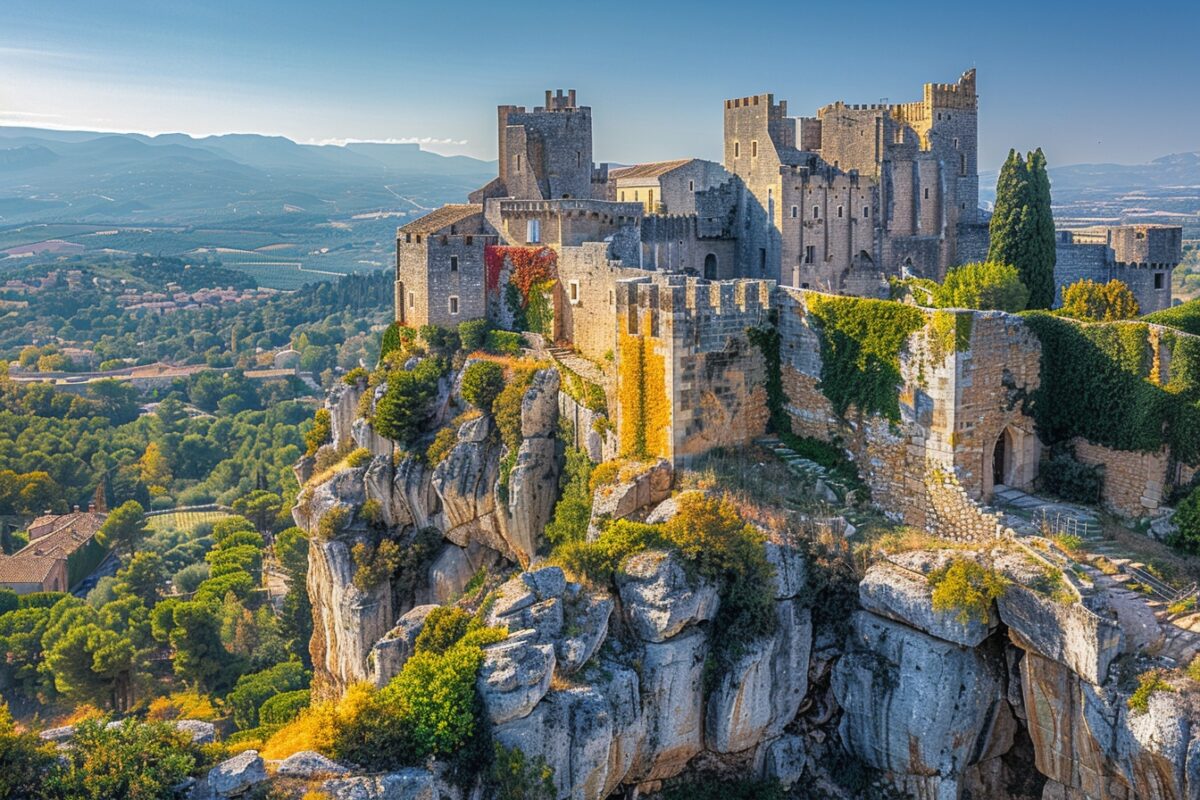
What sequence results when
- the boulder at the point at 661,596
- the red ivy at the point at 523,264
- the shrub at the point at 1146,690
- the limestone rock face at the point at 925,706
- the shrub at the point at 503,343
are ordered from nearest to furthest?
the shrub at the point at 1146,690, the limestone rock face at the point at 925,706, the boulder at the point at 661,596, the shrub at the point at 503,343, the red ivy at the point at 523,264

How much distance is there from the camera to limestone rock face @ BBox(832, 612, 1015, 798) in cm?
2062

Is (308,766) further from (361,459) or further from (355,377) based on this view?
(355,377)

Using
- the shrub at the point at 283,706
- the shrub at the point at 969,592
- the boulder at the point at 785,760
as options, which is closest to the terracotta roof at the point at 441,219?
the shrub at the point at 283,706

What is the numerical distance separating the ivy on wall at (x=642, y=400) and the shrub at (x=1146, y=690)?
11.0m

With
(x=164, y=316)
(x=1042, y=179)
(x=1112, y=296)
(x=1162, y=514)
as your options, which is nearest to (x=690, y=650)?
(x=1162, y=514)

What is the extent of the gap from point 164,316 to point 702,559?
147 m

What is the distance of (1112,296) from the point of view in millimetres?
35000

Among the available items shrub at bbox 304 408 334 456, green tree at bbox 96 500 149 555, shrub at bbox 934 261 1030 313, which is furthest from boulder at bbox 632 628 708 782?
green tree at bbox 96 500 149 555

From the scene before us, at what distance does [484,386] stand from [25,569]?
125 ft

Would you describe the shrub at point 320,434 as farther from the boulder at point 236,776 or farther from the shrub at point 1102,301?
the shrub at point 1102,301

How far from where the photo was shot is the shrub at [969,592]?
20.0 m

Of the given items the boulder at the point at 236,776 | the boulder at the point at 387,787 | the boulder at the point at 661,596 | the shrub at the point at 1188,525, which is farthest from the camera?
the shrub at the point at 1188,525

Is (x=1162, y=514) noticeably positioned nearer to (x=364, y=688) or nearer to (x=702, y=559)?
(x=702, y=559)

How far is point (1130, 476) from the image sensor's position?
23719mm
